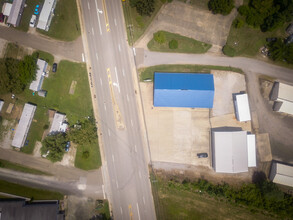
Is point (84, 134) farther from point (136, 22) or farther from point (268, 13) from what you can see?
point (268, 13)

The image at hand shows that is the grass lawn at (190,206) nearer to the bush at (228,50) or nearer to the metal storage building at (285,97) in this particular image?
the metal storage building at (285,97)

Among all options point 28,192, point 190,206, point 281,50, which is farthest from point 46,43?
point 281,50

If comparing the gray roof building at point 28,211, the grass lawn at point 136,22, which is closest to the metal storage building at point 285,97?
the grass lawn at point 136,22

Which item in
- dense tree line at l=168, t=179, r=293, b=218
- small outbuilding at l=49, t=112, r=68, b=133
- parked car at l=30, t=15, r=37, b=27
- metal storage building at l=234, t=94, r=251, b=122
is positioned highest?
parked car at l=30, t=15, r=37, b=27

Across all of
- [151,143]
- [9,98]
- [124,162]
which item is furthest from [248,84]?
[9,98]

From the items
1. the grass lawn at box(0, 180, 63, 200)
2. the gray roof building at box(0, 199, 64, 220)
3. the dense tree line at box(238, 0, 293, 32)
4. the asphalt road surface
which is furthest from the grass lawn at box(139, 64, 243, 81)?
the gray roof building at box(0, 199, 64, 220)

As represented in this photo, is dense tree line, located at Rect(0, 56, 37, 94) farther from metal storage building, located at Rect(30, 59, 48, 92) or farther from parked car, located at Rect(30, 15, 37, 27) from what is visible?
parked car, located at Rect(30, 15, 37, 27)
